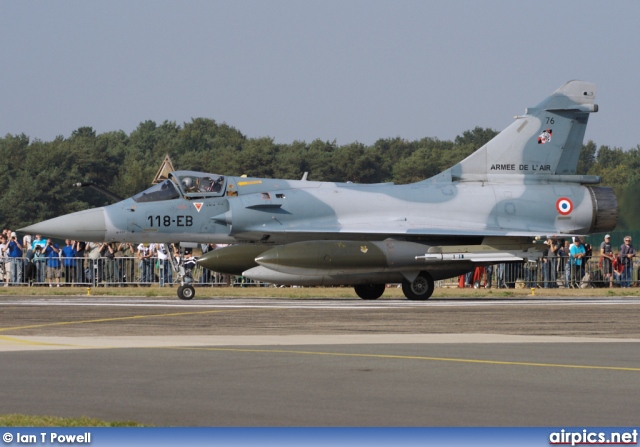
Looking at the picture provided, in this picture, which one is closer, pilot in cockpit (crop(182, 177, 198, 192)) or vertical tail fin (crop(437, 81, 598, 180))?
pilot in cockpit (crop(182, 177, 198, 192))

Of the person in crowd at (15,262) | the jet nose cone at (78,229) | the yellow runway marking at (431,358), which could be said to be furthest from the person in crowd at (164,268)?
the yellow runway marking at (431,358)

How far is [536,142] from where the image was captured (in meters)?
27.7

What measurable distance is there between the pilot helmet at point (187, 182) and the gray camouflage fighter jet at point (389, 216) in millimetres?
25

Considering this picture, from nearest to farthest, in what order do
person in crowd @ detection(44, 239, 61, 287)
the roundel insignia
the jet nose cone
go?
the jet nose cone < the roundel insignia < person in crowd @ detection(44, 239, 61, 287)

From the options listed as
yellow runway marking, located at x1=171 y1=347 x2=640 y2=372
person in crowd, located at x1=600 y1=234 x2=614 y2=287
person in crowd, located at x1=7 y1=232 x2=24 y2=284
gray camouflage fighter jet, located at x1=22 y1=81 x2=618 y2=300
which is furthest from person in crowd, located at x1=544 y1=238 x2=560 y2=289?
yellow runway marking, located at x1=171 y1=347 x2=640 y2=372

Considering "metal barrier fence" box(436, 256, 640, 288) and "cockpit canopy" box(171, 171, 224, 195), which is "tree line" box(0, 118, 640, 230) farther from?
"cockpit canopy" box(171, 171, 224, 195)

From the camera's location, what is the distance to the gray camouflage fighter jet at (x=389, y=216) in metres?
25.1

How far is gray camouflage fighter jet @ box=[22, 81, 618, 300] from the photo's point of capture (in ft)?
82.3

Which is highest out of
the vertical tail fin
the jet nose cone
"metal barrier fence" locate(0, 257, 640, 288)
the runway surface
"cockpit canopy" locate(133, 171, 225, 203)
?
the vertical tail fin

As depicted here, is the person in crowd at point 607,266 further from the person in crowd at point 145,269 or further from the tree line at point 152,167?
the tree line at point 152,167

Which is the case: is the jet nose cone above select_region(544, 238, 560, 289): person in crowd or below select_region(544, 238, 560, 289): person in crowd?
above

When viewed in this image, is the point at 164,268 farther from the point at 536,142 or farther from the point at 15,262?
the point at 536,142

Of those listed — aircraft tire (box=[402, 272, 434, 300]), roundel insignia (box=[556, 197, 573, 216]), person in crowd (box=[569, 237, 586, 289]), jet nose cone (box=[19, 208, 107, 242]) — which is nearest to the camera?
jet nose cone (box=[19, 208, 107, 242])

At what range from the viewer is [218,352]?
12.6 m
